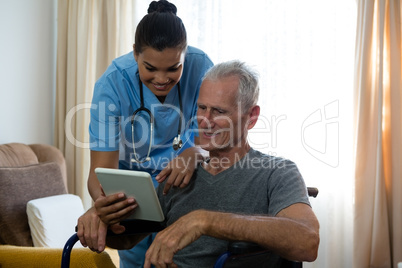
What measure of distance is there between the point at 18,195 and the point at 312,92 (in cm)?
195

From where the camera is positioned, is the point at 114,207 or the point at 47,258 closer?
the point at 114,207

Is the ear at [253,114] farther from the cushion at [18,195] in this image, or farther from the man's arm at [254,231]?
the cushion at [18,195]

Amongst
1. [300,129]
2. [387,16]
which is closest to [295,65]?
[300,129]

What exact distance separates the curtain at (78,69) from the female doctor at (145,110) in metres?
1.84

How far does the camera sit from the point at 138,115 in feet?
6.34

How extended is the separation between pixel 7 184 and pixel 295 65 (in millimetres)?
1953

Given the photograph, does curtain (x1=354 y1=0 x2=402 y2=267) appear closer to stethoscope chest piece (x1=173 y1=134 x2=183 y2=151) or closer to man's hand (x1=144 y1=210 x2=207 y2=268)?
stethoscope chest piece (x1=173 y1=134 x2=183 y2=151)

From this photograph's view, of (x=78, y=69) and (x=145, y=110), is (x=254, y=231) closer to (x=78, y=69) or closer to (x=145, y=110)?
(x=145, y=110)

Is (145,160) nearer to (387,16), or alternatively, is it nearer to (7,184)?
(7,184)

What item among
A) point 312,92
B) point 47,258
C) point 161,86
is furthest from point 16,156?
point 312,92

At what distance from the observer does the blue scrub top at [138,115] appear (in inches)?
74.3

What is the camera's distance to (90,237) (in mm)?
1499

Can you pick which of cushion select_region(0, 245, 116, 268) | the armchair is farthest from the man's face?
the armchair

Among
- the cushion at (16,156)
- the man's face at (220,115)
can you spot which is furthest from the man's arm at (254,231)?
the cushion at (16,156)
